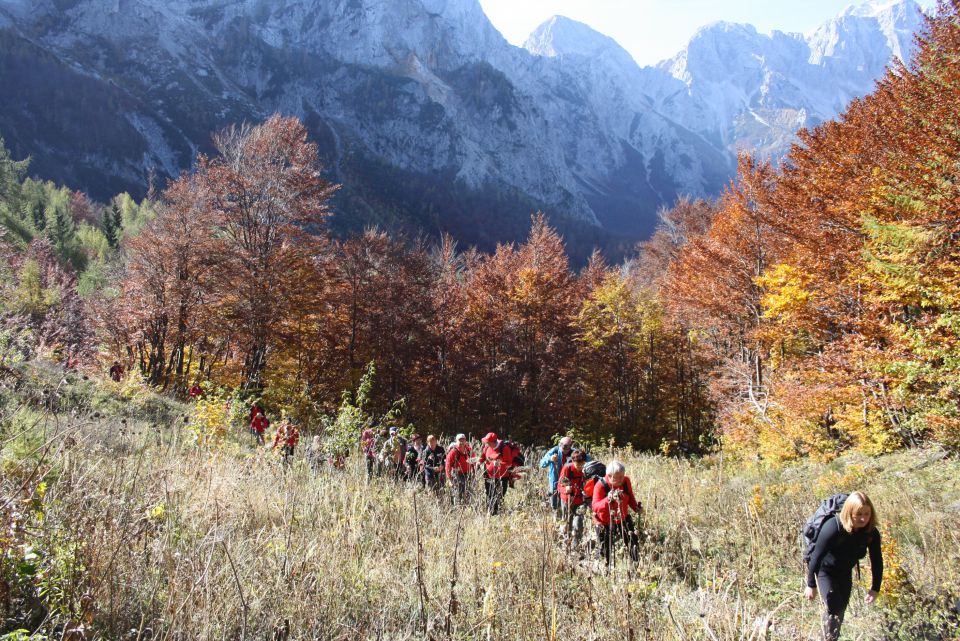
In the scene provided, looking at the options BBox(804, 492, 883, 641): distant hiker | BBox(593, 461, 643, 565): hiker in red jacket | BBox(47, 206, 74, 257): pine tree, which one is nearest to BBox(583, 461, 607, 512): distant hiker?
BBox(593, 461, 643, 565): hiker in red jacket

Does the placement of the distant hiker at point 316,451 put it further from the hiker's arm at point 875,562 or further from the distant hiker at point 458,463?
the hiker's arm at point 875,562

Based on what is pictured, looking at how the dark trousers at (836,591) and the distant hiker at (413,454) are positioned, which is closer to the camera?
the dark trousers at (836,591)

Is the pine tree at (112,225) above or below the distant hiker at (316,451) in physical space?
above

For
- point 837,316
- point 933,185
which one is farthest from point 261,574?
point 837,316

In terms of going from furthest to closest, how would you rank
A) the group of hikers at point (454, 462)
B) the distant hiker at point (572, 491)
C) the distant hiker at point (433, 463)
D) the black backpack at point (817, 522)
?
1. the distant hiker at point (433, 463)
2. the group of hikers at point (454, 462)
3. the distant hiker at point (572, 491)
4. the black backpack at point (817, 522)

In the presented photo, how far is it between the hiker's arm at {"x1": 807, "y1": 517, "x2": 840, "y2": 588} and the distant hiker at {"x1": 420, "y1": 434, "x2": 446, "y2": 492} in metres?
4.95

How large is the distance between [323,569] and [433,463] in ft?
16.7

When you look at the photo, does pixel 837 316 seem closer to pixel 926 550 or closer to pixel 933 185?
pixel 933 185

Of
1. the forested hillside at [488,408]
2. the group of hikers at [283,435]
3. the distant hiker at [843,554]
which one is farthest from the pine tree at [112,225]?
the distant hiker at [843,554]

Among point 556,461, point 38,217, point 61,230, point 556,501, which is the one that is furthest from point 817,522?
point 38,217

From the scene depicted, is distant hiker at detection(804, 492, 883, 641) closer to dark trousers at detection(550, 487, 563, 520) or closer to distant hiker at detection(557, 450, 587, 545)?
distant hiker at detection(557, 450, 587, 545)

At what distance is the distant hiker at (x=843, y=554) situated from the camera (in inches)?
144

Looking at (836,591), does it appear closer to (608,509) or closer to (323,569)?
(608,509)

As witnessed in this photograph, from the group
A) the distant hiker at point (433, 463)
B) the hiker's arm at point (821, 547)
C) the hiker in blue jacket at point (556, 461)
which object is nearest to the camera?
Result: the hiker's arm at point (821, 547)
